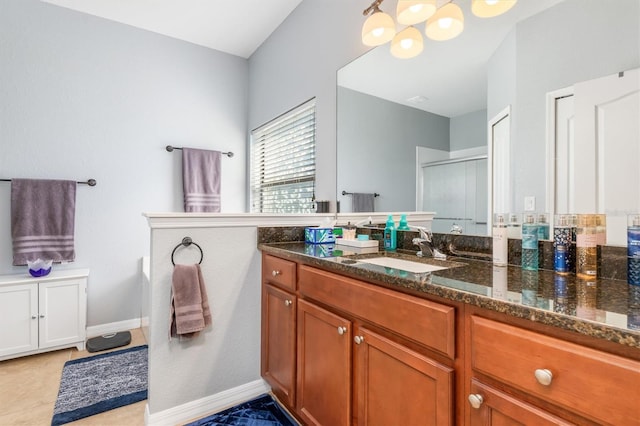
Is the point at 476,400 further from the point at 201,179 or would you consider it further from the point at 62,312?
the point at 201,179

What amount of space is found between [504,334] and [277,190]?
2647 mm

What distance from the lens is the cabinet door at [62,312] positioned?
2.37m

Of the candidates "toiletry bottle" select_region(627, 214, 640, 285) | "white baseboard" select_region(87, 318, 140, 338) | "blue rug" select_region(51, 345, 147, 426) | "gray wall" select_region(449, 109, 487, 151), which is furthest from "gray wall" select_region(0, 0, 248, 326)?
"toiletry bottle" select_region(627, 214, 640, 285)

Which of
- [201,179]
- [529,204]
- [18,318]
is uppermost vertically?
[201,179]

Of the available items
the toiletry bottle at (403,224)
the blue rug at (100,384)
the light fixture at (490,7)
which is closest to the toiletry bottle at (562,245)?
the toiletry bottle at (403,224)

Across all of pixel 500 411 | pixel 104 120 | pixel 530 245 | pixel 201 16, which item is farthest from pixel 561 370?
pixel 104 120

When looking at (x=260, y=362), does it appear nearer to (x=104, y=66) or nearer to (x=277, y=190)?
(x=277, y=190)

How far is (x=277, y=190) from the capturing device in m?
3.18

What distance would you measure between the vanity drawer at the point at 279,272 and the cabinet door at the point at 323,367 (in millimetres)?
127

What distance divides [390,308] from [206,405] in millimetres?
1325

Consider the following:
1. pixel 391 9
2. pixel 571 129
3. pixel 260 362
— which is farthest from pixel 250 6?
pixel 260 362

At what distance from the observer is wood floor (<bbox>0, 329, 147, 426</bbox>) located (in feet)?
5.48

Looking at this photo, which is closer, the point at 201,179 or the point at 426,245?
the point at 426,245

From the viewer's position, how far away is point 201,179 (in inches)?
126
